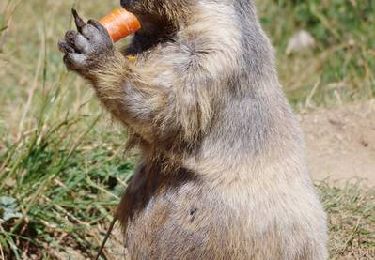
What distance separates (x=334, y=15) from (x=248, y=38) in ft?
15.5

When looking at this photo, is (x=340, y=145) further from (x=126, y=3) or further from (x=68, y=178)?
(x=126, y=3)

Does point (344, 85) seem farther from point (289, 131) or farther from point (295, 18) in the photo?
point (289, 131)

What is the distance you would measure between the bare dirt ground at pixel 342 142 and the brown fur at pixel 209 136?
165 centimetres

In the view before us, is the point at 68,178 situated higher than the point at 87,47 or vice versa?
the point at 87,47

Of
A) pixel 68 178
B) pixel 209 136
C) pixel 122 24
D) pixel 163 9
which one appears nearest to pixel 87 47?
pixel 122 24

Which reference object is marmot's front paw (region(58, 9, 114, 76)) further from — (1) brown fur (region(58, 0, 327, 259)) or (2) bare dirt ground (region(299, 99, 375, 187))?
(2) bare dirt ground (region(299, 99, 375, 187))

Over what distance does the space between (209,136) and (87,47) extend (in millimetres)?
747

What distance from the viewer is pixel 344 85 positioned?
8227 mm

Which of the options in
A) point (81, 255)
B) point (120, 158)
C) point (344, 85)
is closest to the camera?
point (81, 255)

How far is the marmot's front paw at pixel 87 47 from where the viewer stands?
14.6ft

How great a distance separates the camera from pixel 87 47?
4441 mm

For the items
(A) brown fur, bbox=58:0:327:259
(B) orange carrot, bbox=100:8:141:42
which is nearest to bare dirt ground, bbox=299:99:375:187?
(A) brown fur, bbox=58:0:327:259

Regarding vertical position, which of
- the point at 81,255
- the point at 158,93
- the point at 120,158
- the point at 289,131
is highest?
the point at 158,93

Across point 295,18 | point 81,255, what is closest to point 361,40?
point 295,18
